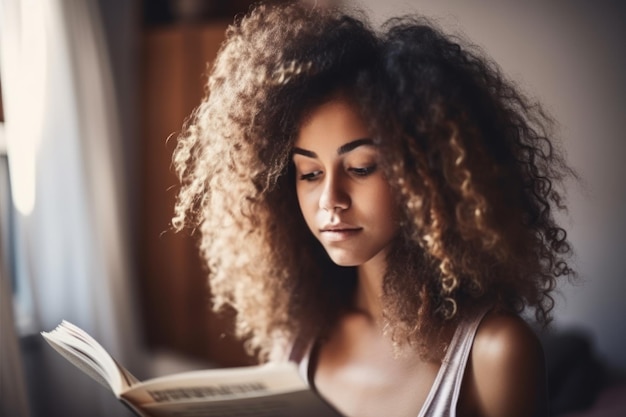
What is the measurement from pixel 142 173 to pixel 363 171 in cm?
182

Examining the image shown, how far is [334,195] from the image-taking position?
804mm

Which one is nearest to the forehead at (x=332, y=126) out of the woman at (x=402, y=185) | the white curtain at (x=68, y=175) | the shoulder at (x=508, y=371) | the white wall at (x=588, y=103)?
the woman at (x=402, y=185)

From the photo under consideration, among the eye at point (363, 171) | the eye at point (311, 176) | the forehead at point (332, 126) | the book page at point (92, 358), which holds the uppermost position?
the forehead at point (332, 126)

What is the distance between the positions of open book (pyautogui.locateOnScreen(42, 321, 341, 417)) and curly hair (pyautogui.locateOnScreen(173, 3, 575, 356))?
18 centimetres

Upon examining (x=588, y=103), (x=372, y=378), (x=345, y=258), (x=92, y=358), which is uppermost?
(x=588, y=103)

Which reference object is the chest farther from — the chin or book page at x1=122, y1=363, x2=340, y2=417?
the chin

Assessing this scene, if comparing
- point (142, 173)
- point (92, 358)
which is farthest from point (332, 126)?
point (142, 173)

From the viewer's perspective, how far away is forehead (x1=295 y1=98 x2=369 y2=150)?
800 mm

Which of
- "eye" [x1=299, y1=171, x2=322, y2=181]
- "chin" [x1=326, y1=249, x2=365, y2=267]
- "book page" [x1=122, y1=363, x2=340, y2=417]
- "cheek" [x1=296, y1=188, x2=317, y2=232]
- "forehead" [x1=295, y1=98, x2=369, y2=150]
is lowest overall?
"book page" [x1=122, y1=363, x2=340, y2=417]

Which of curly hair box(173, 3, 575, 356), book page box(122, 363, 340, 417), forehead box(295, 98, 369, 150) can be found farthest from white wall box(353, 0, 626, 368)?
book page box(122, 363, 340, 417)

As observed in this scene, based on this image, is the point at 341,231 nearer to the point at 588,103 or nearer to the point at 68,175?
the point at 588,103

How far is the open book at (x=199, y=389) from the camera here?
29.7 inches

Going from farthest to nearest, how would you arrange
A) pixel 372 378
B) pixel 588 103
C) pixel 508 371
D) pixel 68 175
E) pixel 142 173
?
→ 1. pixel 142 173
2. pixel 68 175
3. pixel 588 103
4. pixel 372 378
5. pixel 508 371

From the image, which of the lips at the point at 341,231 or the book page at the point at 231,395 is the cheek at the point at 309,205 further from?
the book page at the point at 231,395
